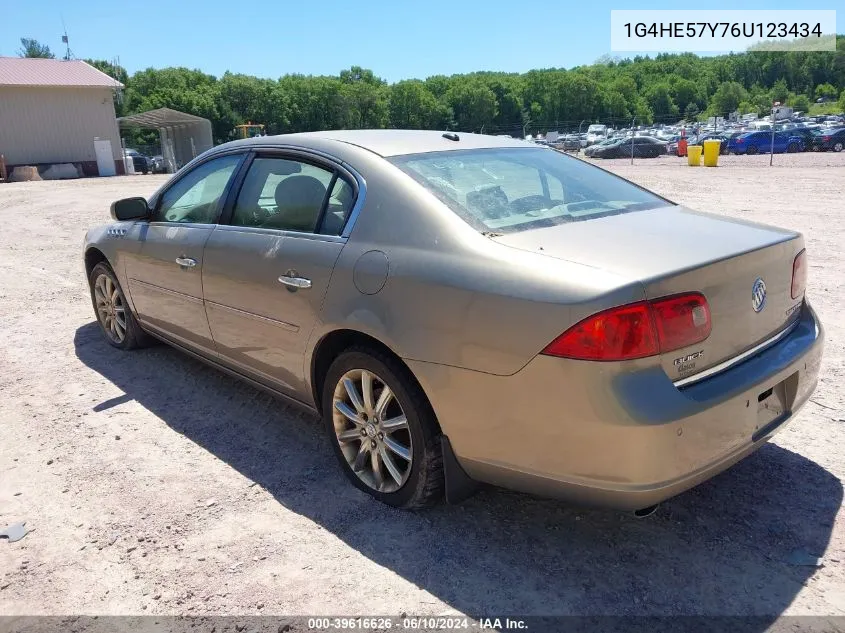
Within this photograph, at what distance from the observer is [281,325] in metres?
3.34

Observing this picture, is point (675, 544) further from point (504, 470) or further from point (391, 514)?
point (391, 514)

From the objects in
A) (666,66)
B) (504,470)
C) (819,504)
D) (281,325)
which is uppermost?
(666,66)

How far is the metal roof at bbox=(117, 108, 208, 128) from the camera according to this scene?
36.4 meters

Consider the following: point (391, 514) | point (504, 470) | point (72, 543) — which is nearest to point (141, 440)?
point (72, 543)

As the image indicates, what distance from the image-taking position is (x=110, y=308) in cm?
532

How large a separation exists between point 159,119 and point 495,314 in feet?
129

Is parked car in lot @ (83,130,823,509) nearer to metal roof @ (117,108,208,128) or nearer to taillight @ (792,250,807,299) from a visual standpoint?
taillight @ (792,250,807,299)

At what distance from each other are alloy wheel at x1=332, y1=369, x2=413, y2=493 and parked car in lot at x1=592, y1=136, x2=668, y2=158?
3936cm

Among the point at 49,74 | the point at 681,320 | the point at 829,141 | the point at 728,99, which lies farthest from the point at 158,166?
the point at 728,99

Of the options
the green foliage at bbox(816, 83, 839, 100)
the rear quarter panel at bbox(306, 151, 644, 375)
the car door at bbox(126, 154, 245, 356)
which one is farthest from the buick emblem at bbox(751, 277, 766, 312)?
the green foliage at bbox(816, 83, 839, 100)

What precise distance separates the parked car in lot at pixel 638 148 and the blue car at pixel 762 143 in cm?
382

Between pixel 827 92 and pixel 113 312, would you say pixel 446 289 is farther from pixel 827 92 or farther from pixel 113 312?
pixel 827 92

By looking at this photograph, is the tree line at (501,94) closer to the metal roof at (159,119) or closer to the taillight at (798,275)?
the metal roof at (159,119)

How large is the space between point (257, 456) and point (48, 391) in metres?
1.96
